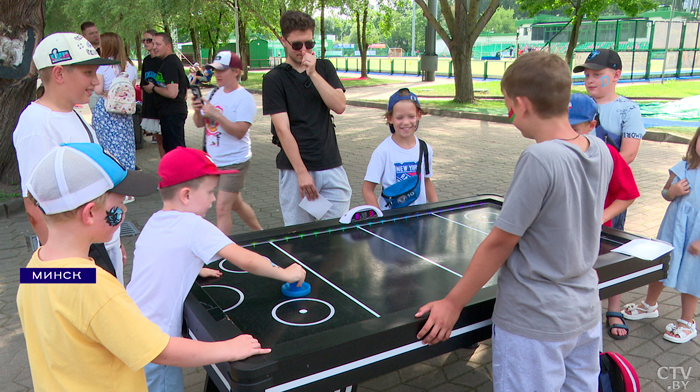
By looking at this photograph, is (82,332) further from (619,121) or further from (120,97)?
(120,97)

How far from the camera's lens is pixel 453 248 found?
2910 mm

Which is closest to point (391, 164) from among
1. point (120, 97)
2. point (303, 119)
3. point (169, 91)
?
point (303, 119)

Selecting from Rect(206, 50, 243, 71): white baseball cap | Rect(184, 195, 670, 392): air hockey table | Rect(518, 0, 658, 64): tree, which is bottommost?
Rect(184, 195, 670, 392): air hockey table

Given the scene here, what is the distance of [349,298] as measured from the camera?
2.28 metres

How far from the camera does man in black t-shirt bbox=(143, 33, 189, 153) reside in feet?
22.6

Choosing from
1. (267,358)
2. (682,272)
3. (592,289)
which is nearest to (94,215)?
(267,358)

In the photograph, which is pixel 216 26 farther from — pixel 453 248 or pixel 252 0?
pixel 453 248

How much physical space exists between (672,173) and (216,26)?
Answer: 30643mm

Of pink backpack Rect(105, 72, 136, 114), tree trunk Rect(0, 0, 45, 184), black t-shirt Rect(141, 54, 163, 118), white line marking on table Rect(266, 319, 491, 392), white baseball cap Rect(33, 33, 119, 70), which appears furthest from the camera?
black t-shirt Rect(141, 54, 163, 118)

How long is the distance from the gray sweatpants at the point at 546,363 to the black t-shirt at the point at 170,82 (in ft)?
19.8

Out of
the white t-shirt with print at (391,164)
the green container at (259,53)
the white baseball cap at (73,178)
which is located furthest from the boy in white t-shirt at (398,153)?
the green container at (259,53)

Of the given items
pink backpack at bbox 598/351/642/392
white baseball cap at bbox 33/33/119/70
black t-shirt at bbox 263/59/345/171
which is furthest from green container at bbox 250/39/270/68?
pink backpack at bbox 598/351/642/392

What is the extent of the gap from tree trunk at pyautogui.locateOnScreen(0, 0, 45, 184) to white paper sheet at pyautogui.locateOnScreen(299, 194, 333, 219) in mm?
4577

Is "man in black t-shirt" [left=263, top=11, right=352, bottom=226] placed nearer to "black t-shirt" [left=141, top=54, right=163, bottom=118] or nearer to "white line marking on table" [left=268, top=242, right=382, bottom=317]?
"white line marking on table" [left=268, top=242, right=382, bottom=317]
